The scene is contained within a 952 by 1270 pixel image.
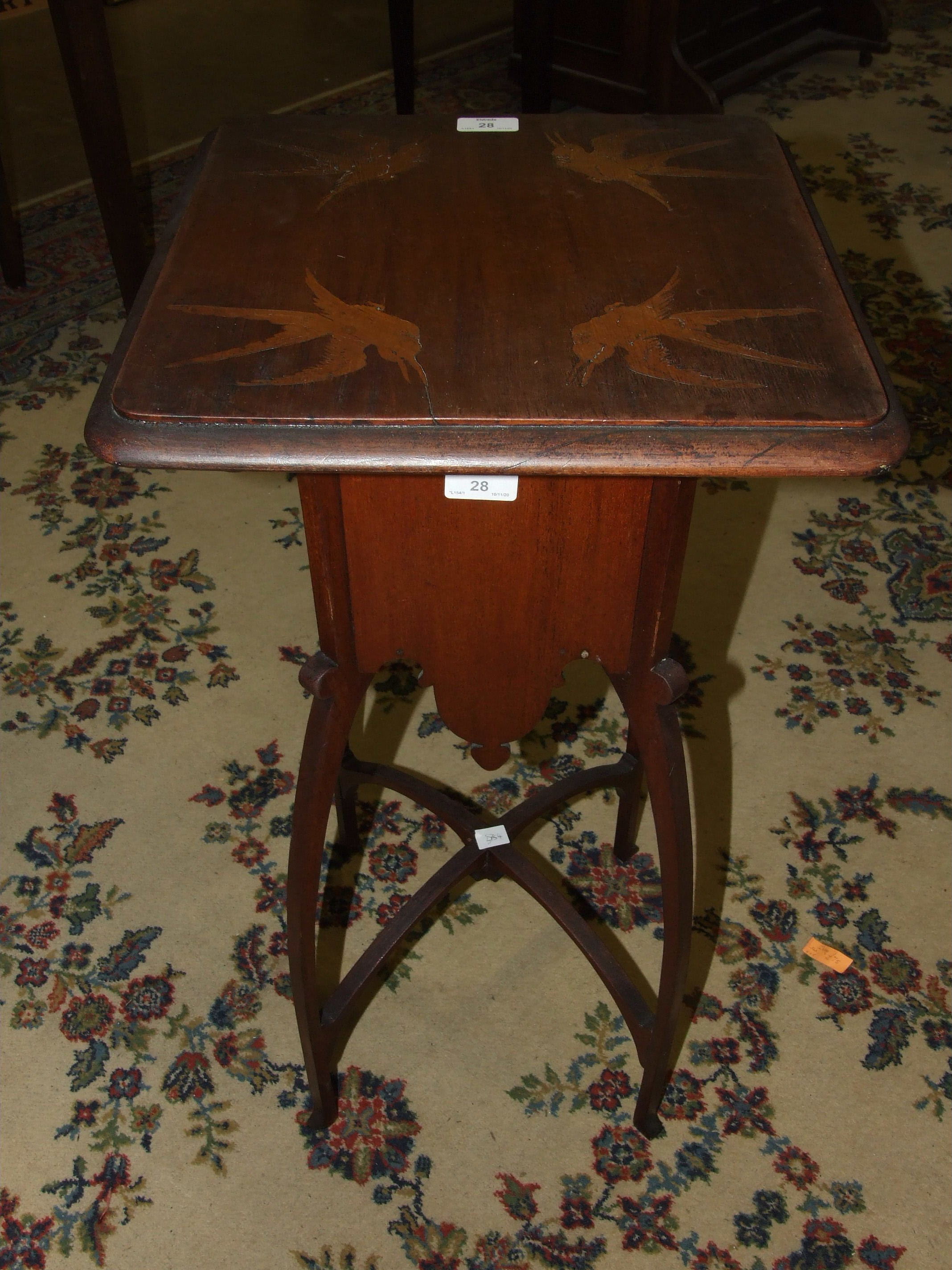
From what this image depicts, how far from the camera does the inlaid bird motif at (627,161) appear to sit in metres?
1.16

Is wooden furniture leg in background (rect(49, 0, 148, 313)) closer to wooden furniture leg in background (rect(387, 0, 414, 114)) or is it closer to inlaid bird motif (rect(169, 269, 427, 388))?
wooden furniture leg in background (rect(387, 0, 414, 114))

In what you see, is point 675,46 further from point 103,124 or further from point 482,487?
point 482,487

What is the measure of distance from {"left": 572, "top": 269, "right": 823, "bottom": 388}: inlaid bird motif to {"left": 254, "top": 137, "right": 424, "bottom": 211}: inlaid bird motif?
35 cm

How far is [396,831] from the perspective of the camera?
67.8 inches

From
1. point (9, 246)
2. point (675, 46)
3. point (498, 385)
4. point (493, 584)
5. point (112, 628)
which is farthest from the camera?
point (675, 46)

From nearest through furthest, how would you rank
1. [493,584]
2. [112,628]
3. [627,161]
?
1. [493,584]
2. [627,161]
3. [112,628]

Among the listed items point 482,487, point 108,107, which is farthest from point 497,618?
point 108,107

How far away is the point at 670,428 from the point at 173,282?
46 cm

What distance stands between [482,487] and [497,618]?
204mm

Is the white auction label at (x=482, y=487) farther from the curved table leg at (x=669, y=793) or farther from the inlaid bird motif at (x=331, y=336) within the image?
the curved table leg at (x=669, y=793)

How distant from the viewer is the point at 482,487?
92 cm

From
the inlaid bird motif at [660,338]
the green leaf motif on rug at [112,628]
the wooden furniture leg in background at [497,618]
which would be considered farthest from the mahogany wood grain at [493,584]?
the green leaf motif on rug at [112,628]

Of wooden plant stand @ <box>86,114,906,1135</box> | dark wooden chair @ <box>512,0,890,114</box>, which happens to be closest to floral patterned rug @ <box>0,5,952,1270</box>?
wooden plant stand @ <box>86,114,906,1135</box>

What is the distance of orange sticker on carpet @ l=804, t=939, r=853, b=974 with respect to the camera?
1.56 m
